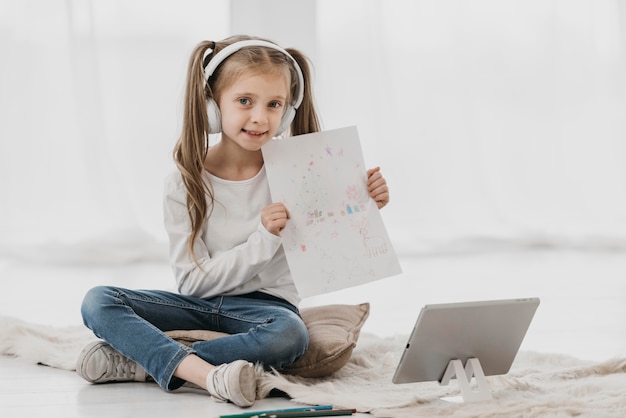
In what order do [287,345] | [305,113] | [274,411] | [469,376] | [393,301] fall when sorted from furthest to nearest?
[393,301] < [305,113] < [287,345] < [469,376] < [274,411]

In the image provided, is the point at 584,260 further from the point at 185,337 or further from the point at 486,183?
the point at 185,337

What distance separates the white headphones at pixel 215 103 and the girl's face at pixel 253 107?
0.03 meters

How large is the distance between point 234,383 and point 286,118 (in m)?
0.56

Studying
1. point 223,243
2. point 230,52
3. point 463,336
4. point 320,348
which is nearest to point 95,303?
point 223,243

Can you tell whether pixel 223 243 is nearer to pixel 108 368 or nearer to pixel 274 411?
pixel 108 368

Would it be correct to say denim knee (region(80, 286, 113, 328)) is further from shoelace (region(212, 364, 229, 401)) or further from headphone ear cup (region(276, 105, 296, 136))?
headphone ear cup (region(276, 105, 296, 136))

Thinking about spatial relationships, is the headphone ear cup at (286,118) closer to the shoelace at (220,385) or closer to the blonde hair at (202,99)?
the blonde hair at (202,99)

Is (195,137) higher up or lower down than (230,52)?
lower down

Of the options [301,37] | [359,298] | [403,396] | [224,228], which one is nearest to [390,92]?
[301,37]

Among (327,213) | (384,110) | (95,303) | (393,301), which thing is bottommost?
(393,301)

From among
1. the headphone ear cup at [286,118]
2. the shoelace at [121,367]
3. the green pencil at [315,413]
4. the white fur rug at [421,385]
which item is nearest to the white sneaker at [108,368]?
the shoelace at [121,367]

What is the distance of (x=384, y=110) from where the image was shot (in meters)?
3.47

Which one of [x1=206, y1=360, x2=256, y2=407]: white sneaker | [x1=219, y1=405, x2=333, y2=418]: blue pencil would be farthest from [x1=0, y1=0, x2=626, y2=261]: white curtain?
[x1=219, y1=405, x2=333, y2=418]: blue pencil

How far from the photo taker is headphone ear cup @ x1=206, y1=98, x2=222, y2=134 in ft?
5.80
